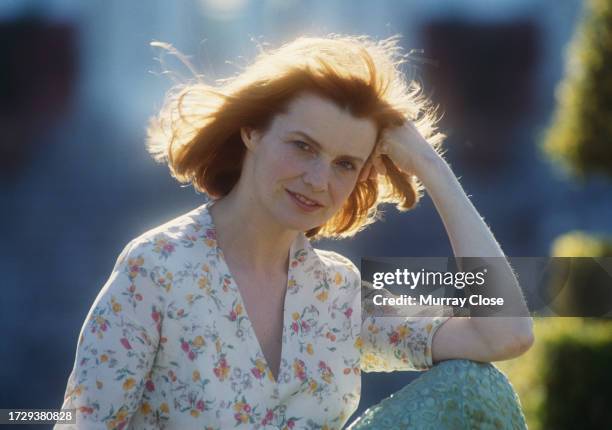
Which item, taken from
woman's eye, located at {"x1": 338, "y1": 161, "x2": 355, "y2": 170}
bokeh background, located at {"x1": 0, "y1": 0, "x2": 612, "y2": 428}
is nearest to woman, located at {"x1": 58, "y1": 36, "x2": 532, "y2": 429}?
woman's eye, located at {"x1": 338, "y1": 161, "x2": 355, "y2": 170}

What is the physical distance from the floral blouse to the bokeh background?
4.76m

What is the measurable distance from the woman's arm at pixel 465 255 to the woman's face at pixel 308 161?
0.66 feet

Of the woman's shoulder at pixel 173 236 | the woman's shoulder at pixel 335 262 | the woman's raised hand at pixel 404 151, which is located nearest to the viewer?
the woman's shoulder at pixel 173 236

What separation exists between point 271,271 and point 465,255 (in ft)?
1.71

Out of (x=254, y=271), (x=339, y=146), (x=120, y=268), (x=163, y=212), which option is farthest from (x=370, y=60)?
(x=163, y=212)

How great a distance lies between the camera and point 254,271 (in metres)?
2.65

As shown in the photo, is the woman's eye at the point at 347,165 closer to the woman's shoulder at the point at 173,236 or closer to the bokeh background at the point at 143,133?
the woman's shoulder at the point at 173,236

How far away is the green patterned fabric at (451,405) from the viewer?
8.07 ft

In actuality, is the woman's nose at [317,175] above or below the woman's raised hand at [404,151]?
below

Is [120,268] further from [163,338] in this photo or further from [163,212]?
[163,212]

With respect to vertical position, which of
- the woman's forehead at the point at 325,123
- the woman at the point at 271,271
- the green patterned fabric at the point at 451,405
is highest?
the woman's forehead at the point at 325,123

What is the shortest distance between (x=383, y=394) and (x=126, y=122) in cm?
408

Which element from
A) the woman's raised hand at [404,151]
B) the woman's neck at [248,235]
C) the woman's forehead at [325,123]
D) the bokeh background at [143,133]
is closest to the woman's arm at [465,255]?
the woman's raised hand at [404,151]

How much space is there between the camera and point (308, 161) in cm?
251
